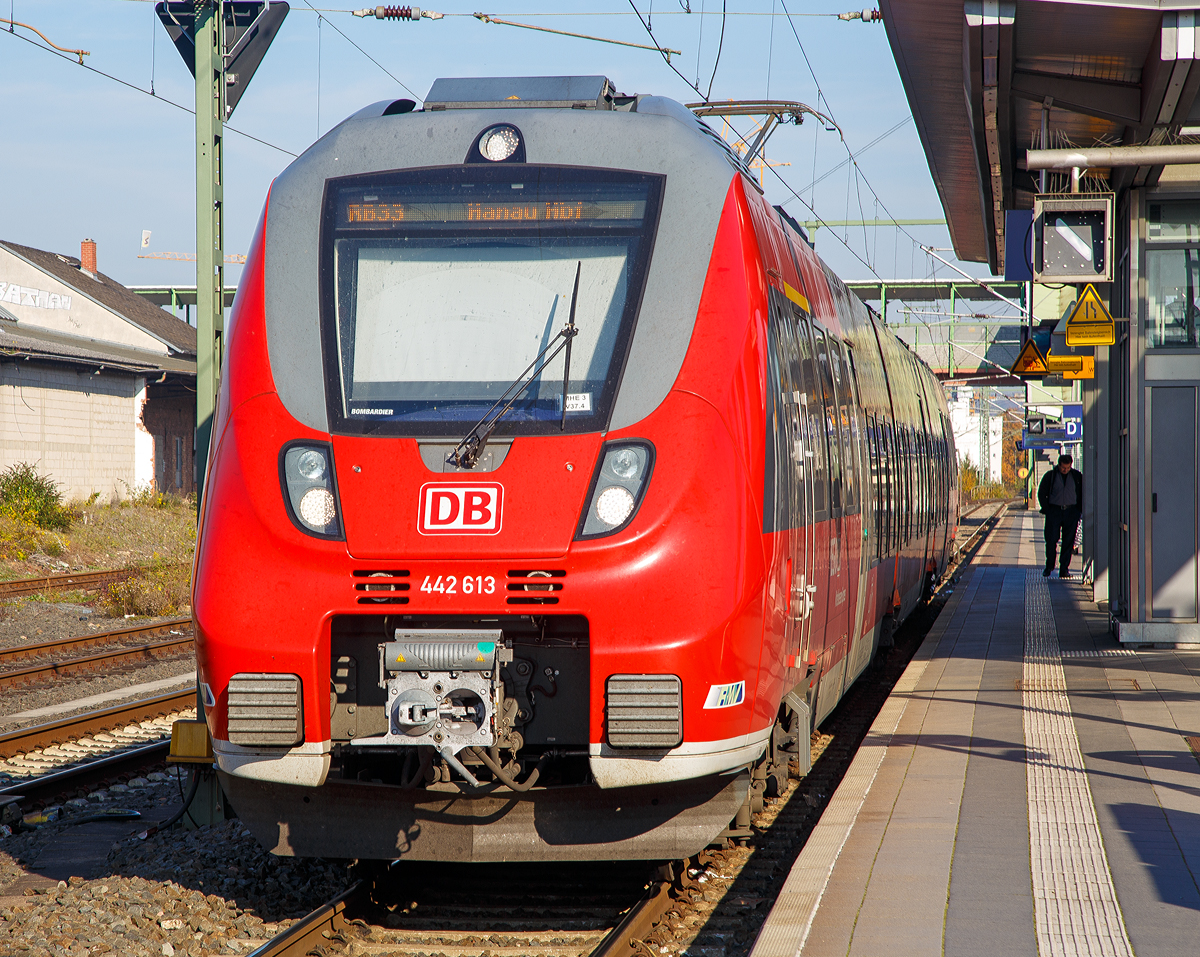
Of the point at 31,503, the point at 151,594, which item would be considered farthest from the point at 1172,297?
the point at 31,503

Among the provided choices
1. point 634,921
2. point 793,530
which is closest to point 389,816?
point 634,921

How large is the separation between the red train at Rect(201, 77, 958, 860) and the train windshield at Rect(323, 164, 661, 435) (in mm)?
13

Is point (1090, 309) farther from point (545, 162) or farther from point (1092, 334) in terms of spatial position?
point (545, 162)

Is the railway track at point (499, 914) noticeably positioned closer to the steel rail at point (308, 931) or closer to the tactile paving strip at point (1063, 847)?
the steel rail at point (308, 931)

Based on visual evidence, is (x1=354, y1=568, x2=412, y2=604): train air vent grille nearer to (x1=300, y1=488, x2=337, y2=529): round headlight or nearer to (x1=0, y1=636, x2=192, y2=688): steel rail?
(x1=300, y1=488, x2=337, y2=529): round headlight

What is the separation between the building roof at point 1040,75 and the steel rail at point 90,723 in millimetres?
8177

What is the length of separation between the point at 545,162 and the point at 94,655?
1005cm

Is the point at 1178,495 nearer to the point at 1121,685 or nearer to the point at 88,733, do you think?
the point at 1121,685

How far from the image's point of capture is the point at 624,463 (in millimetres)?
5062

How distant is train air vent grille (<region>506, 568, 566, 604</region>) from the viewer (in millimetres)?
4891

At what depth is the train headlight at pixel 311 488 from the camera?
5098 mm

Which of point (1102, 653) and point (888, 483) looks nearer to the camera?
point (888, 483)

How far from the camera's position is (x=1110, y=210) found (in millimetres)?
9812

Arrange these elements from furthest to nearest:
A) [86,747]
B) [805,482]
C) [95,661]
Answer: [95,661] < [86,747] < [805,482]
